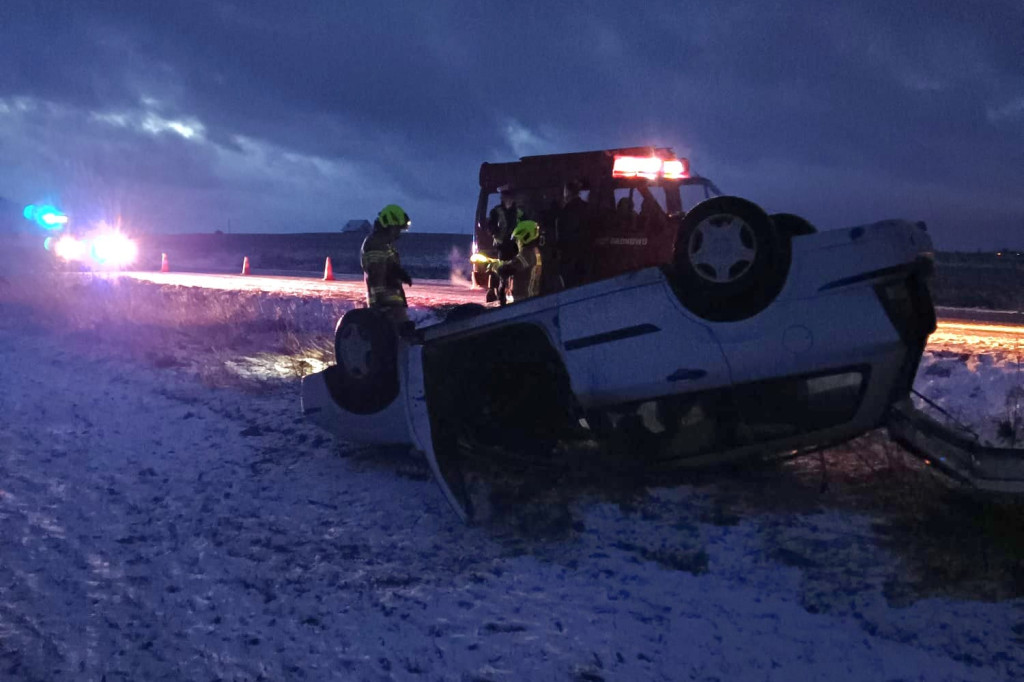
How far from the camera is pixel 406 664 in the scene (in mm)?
3334

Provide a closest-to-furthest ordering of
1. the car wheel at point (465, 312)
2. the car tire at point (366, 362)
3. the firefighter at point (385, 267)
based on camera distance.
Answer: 1. the car wheel at point (465, 312)
2. the car tire at point (366, 362)
3. the firefighter at point (385, 267)

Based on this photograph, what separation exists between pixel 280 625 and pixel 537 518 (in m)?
1.74

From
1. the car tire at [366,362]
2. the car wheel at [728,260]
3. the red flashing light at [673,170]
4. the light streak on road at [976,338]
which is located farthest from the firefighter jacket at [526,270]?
the light streak on road at [976,338]

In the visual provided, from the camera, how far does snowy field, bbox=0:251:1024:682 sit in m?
3.35

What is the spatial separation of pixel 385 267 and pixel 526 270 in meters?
1.42

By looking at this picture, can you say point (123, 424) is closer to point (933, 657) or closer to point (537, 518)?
point (537, 518)

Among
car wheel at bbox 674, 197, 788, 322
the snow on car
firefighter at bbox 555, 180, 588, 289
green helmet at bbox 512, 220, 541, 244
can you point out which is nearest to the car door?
the snow on car

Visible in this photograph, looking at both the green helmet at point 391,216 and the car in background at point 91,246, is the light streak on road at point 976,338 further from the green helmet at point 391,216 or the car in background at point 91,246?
the car in background at point 91,246

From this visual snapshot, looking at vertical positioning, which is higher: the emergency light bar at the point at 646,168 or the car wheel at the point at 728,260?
the emergency light bar at the point at 646,168

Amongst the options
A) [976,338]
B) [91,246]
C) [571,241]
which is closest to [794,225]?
[571,241]

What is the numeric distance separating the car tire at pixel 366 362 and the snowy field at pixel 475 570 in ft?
1.74

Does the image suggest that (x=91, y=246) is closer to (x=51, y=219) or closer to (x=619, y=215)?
(x=51, y=219)

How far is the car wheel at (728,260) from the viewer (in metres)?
4.04

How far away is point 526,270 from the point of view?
7121 millimetres
